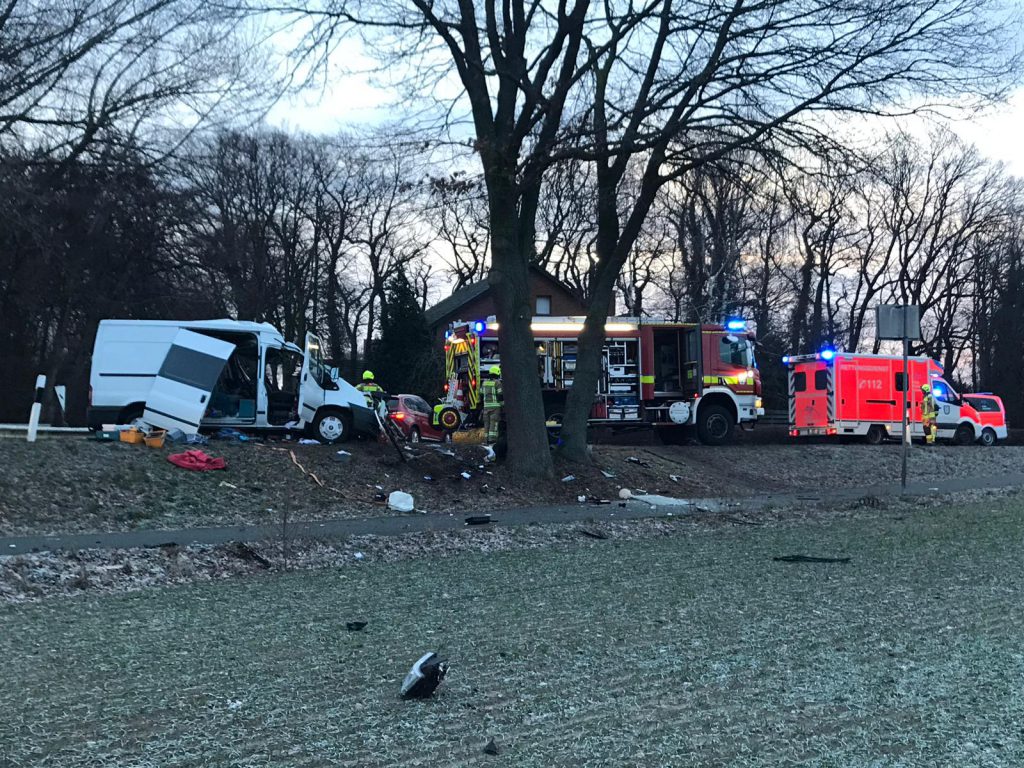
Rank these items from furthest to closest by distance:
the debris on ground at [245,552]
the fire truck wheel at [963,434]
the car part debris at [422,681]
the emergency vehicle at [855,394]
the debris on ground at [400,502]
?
the fire truck wheel at [963,434]
the emergency vehicle at [855,394]
the debris on ground at [400,502]
the debris on ground at [245,552]
the car part debris at [422,681]

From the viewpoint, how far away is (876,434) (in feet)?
98.2

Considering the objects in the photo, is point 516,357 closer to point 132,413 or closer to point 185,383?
point 185,383

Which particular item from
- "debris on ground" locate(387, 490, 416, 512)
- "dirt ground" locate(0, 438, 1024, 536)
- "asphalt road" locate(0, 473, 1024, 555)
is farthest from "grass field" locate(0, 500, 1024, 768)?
"debris on ground" locate(387, 490, 416, 512)

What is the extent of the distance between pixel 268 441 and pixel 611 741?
15.4m

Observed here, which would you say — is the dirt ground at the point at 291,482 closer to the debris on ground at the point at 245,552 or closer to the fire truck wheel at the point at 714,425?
the debris on ground at the point at 245,552

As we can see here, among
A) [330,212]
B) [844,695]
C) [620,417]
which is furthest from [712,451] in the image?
[330,212]

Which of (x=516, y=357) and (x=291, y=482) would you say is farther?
(x=516, y=357)

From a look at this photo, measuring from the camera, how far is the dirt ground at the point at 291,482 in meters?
13.6

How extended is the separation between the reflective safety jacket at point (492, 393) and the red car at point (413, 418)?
2.06 meters

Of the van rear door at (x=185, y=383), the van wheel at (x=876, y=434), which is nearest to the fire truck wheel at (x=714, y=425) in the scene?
the van wheel at (x=876, y=434)

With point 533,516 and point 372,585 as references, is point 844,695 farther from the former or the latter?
point 533,516

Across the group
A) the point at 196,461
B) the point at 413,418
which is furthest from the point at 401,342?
the point at 196,461

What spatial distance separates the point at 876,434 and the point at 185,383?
803 inches

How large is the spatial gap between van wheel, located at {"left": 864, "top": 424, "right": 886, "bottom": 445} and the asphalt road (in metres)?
9.50
